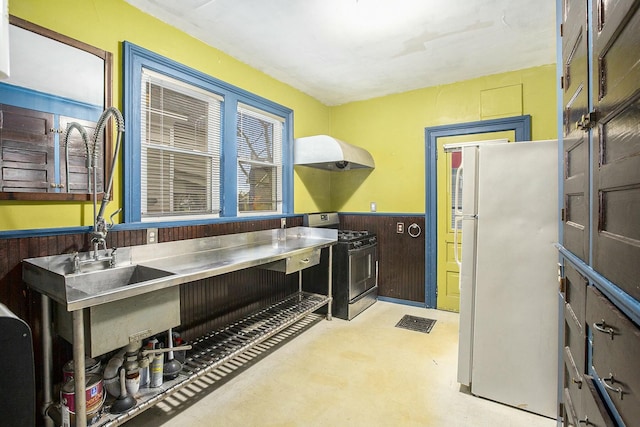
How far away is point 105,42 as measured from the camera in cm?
215

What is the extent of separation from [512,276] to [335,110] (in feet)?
11.4

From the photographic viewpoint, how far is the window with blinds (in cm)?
336

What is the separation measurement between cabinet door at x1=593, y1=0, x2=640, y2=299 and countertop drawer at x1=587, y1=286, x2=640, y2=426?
3.6 inches

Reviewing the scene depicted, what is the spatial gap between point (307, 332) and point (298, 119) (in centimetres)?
261

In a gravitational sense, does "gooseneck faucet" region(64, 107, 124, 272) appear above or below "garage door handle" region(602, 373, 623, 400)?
above

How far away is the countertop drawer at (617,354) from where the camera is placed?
746 mm

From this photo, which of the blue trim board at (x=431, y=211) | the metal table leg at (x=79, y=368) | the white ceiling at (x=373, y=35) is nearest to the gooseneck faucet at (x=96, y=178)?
the metal table leg at (x=79, y=368)

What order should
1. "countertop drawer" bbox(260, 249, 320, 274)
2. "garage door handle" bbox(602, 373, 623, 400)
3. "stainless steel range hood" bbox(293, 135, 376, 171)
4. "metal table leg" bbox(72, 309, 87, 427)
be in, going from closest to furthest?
"garage door handle" bbox(602, 373, 623, 400) → "metal table leg" bbox(72, 309, 87, 427) → "countertop drawer" bbox(260, 249, 320, 274) → "stainless steel range hood" bbox(293, 135, 376, 171)

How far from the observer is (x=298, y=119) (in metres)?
4.06

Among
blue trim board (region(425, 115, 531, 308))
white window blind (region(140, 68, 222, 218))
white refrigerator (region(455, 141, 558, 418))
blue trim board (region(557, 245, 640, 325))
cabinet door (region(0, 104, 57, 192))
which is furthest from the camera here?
blue trim board (region(425, 115, 531, 308))

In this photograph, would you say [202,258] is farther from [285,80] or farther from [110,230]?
[285,80]

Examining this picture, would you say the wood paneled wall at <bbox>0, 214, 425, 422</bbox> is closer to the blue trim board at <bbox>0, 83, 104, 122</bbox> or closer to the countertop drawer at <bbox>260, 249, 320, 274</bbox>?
the countertop drawer at <bbox>260, 249, 320, 274</bbox>

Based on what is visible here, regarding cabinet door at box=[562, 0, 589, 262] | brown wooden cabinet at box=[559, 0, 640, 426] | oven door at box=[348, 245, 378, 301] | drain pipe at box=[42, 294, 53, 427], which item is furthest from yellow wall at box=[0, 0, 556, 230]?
brown wooden cabinet at box=[559, 0, 640, 426]

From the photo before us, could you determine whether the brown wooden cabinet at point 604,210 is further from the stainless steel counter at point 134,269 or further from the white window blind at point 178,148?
the white window blind at point 178,148
